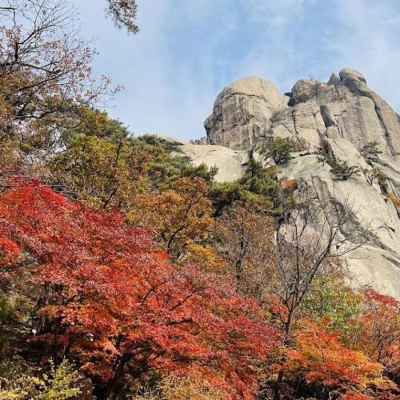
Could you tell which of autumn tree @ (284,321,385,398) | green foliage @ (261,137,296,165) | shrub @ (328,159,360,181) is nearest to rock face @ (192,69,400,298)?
shrub @ (328,159,360,181)

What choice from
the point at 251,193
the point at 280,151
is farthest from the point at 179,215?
the point at 280,151

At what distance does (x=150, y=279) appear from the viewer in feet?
31.6

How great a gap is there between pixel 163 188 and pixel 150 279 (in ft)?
67.8

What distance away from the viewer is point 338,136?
59.5 meters

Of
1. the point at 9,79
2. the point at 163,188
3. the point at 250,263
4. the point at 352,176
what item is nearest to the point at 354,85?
the point at 352,176

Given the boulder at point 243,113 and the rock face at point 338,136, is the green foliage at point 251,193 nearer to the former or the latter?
the rock face at point 338,136

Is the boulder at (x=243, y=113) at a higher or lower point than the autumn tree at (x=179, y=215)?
higher

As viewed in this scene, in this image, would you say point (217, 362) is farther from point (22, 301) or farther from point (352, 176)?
point (352, 176)

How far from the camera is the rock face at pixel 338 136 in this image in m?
33.4

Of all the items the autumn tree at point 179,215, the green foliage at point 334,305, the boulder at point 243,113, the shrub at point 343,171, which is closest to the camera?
the green foliage at point 334,305

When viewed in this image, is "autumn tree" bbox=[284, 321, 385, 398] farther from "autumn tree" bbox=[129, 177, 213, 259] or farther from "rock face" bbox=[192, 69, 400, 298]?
"rock face" bbox=[192, 69, 400, 298]

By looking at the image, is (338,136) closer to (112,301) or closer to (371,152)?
(371,152)

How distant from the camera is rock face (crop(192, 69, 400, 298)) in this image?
110 feet

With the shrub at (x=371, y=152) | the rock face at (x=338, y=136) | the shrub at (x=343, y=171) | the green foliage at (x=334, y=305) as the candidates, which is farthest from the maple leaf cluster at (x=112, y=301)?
the shrub at (x=371, y=152)
